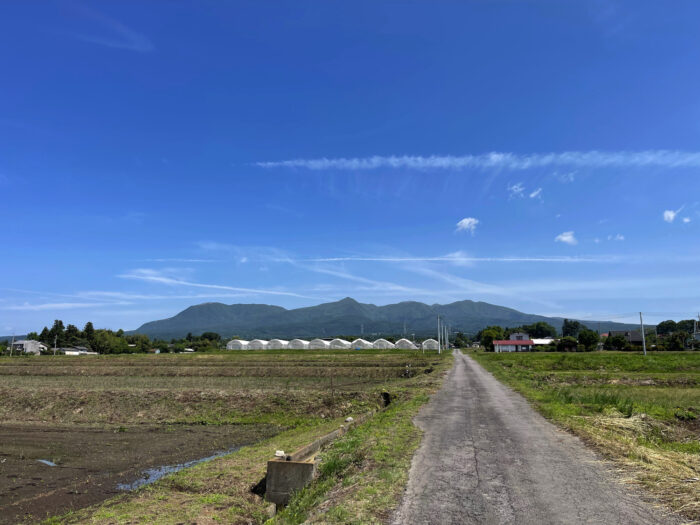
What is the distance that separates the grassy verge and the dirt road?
32 cm

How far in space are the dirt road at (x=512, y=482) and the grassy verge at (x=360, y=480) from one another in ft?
1.06

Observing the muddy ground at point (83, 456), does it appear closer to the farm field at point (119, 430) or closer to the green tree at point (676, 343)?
the farm field at point (119, 430)

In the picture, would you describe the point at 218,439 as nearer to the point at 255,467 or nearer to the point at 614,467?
the point at 255,467

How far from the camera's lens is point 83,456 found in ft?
50.9

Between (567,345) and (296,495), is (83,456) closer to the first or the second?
(296,495)

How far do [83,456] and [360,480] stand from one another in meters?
12.7

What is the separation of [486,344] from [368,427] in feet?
430

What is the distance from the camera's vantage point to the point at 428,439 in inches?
471

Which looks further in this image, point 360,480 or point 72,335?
point 72,335

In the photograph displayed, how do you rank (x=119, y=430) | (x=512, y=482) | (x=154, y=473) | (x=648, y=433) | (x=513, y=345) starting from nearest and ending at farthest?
1. (x=512, y=482)
2. (x=648, y=433)
3. (x=154, y=473)
4. (x=119, y=430)
5. (x=513, y=345)

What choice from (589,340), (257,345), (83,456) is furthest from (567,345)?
(83,456)

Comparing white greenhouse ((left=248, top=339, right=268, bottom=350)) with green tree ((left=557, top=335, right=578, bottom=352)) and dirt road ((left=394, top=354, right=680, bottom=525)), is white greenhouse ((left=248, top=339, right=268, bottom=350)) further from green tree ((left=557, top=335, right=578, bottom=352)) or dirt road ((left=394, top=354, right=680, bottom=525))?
dirt road ((left=394, top=354, right=680, bottom=525))

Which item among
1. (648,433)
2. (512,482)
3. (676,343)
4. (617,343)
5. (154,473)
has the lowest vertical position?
(154,473)

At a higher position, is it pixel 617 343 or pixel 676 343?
pixel 676 343
